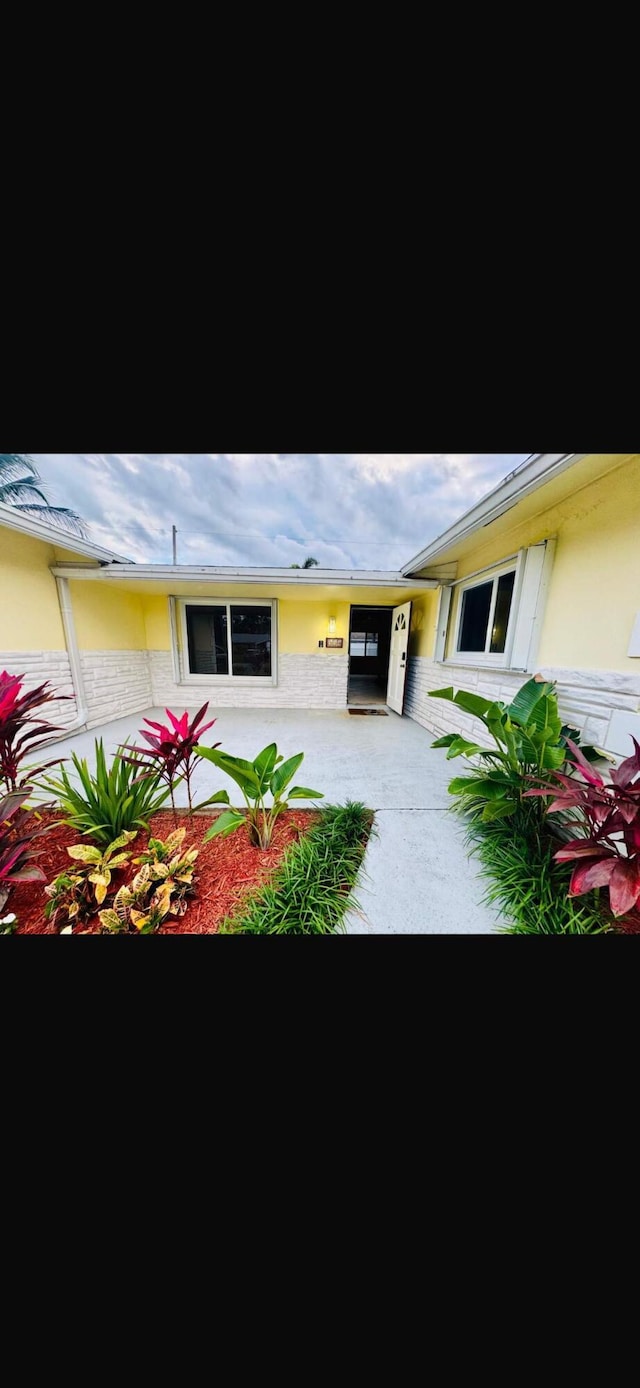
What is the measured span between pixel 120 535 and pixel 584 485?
18.1 meters

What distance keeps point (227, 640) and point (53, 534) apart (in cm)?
292

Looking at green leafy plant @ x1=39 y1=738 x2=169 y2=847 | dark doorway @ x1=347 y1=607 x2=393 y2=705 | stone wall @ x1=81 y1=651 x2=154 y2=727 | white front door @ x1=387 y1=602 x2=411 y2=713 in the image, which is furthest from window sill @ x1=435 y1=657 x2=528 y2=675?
stone wall @ x1=81 y1=651 x2=154 y2=727

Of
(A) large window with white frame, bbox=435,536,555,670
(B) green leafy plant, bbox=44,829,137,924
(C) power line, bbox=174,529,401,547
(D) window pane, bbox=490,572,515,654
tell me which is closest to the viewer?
(B) green leafy plant, bbox=44,829,137,924

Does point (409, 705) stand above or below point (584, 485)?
below

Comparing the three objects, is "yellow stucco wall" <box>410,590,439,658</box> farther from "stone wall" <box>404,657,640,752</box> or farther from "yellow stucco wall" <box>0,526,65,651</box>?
"yellow stucco wall" <box>0,526,65,651</box>

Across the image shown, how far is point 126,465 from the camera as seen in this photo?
866 centimetres

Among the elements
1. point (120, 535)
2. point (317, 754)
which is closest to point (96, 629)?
point (317, 754)

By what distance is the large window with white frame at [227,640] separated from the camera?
649 centimetres

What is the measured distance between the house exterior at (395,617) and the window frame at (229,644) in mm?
23

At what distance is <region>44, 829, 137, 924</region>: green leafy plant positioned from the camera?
1876 mm

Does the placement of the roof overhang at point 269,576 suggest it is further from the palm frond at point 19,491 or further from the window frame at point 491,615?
the palm frond at point 19,491

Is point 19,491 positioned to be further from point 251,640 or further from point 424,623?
point 424,623

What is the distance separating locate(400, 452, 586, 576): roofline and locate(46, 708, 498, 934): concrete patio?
254 cm
